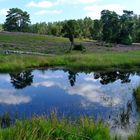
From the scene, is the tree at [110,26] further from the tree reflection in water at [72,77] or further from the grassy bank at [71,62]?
the tree reflection in water at [72,77]

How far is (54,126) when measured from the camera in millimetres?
12609

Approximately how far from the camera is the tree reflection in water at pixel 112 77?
117 feet

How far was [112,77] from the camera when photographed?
38.5m

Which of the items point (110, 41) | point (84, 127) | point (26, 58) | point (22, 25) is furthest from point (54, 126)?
point (22, 25)

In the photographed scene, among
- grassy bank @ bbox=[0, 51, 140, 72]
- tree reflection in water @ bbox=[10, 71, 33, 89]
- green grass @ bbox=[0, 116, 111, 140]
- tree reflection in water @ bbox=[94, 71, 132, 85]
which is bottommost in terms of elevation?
tree reflection in water @ bbox=[94, 71, 132, 85]

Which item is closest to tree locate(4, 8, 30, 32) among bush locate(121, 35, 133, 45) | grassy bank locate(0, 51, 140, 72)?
bush locate(121, 35, 133, 45)

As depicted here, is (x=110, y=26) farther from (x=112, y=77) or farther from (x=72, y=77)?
(x=72, y=77)

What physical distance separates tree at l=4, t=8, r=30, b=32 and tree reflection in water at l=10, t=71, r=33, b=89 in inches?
2989

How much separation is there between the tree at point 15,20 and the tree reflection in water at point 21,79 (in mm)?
75920

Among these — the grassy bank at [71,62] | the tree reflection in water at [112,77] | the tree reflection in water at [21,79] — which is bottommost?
the tree reflection in water at [112,77]

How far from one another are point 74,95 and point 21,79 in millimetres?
9341

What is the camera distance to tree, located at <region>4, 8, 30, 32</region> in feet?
370

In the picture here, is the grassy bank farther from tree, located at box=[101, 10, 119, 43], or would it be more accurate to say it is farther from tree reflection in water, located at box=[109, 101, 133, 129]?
tree, located at box=[101, 10, 119, 43]

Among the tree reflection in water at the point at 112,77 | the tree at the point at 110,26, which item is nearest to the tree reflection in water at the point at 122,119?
the tree reflection in water at the point at 112,77
